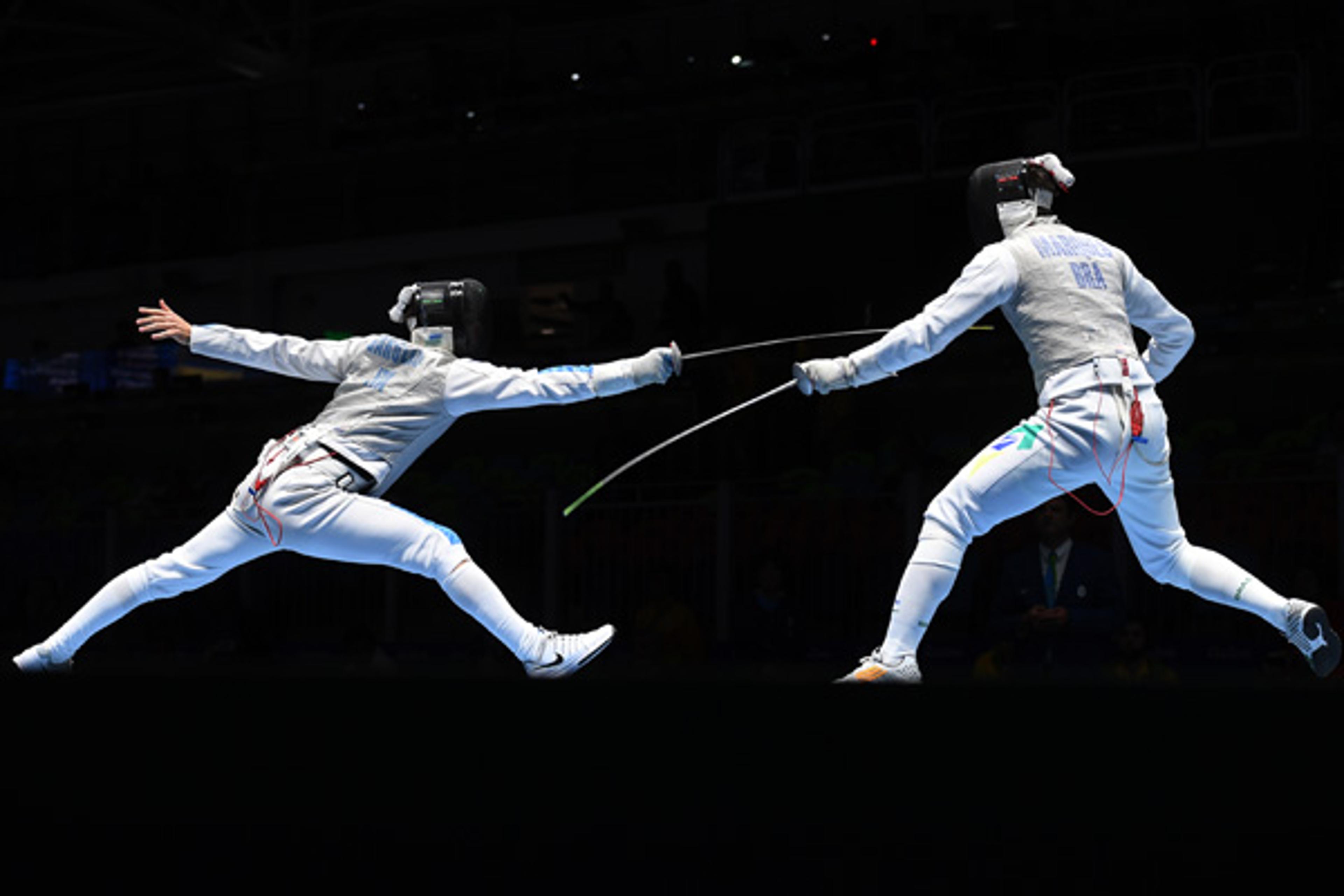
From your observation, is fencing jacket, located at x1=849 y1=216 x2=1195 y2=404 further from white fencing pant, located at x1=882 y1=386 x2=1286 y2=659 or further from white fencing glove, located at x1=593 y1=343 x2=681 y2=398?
white fencing glove, located at x1=593 y1=343 x2=681 y2=398

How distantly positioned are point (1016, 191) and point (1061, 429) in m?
0.72

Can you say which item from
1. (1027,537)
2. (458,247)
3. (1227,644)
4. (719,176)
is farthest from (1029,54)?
(458,247)

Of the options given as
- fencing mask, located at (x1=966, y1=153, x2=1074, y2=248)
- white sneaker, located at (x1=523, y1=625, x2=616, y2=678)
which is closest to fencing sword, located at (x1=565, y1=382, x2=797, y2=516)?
white sneaker, located at (x1=523, y1=625, x2=616, y2=678)

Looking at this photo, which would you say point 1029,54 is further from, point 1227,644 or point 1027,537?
point 1227,644

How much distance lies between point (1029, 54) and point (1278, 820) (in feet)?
26.8

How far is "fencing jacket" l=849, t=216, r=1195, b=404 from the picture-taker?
3.60 meters

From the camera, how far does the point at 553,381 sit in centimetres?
414

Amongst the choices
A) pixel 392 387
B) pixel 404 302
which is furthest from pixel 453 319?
pixel 392 387

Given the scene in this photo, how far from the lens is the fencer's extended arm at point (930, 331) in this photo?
3596 mm

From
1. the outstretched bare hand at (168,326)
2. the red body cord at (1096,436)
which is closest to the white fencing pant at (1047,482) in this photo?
the red body cord at (1096,436)

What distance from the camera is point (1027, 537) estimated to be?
650cm

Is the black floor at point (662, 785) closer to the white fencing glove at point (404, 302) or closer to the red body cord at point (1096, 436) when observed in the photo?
the red body cord at point (1096, 436)

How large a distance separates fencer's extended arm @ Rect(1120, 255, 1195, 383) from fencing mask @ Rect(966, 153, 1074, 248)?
27 centimetres

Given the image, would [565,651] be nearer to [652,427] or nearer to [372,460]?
[372,460]
